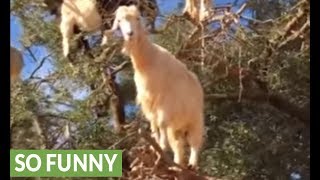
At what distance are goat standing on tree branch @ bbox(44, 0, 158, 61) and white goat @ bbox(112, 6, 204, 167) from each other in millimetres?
184

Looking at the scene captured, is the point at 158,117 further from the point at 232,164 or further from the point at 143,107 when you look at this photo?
the point at 232,164

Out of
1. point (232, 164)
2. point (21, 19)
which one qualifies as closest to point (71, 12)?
point (21, 19)

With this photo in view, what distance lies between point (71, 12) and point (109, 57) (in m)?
0.15

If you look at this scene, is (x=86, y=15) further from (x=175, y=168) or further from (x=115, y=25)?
(x=175, y=168)

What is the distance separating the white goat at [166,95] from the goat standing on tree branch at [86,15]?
18 cm

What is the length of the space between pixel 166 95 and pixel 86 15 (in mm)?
350

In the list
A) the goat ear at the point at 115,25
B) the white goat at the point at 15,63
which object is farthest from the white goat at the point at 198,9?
the white goat at the point at 15,63

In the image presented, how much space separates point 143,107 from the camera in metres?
2.05

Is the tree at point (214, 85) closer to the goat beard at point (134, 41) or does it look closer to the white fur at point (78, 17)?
the white fur at point (78, 17)

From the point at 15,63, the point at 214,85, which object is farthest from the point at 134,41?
the point at 214,85

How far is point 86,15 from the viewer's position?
7.26 ft

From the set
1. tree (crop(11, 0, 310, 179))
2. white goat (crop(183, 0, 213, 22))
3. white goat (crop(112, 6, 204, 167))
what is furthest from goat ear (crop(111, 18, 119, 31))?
white goat (crop(183, 0, 213, 22))
